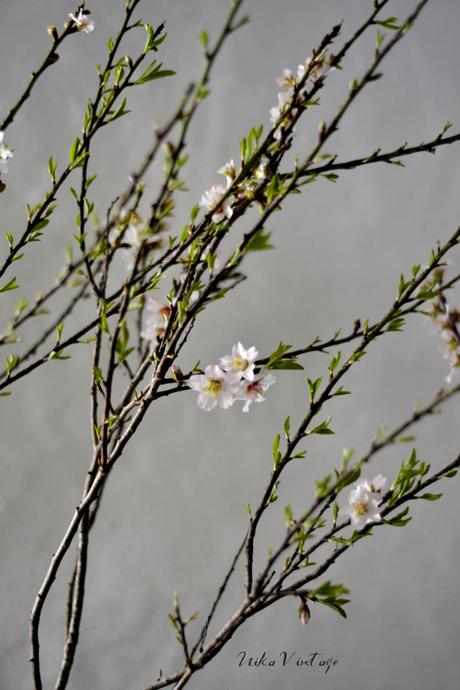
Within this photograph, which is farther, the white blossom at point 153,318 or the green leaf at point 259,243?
the white blossom at point 153,318

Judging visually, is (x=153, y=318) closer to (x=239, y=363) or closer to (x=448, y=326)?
(x=239, y=363)

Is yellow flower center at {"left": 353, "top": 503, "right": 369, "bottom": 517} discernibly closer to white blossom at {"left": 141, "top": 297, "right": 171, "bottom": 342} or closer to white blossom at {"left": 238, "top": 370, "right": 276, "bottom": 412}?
white blossom at {"left": 238, "top": 370, "right": 276, "bottom": 412}

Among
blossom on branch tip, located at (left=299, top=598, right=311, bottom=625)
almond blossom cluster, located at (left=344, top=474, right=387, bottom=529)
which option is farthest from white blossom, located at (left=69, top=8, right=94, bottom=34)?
blossom on branch tip, located at (left=299, top=598, right=311, bottom=625)

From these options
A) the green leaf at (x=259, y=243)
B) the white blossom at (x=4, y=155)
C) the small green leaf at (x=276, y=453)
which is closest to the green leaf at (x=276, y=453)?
the small green leaf at (x=276, y=453)

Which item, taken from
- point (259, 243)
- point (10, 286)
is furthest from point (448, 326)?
point (10, 286)

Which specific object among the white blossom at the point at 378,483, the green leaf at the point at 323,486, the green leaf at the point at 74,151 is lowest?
the green leaf at the point at 323,486

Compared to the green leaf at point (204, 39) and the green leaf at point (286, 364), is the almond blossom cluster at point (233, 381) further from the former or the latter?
the green leaf at point (204, 39)

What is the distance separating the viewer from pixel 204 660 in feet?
2.74

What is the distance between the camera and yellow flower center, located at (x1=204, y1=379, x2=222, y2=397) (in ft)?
3.13

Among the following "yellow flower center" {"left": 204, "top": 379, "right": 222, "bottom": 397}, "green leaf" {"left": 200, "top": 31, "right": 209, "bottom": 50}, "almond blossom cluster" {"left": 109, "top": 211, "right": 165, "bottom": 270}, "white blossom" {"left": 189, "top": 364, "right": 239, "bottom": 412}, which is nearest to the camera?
"green leaf" {"left": 200, "top": 31, "right": 209, "bottom": 50}

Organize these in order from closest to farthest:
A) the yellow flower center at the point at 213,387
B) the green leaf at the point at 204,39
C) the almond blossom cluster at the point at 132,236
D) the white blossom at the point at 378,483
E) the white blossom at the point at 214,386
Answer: the green leaf at the point at 204,39 < the almond blossom cluster at the point at 132,236 < the white blossom at the point at 214,386 < the yellow flower center at the point at 213,387 < the white blossom at the point at 378,483

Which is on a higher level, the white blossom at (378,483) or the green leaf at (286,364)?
the green leaf at (286,364)

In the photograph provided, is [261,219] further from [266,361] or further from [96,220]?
[96,220]

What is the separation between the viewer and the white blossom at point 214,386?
85cm
